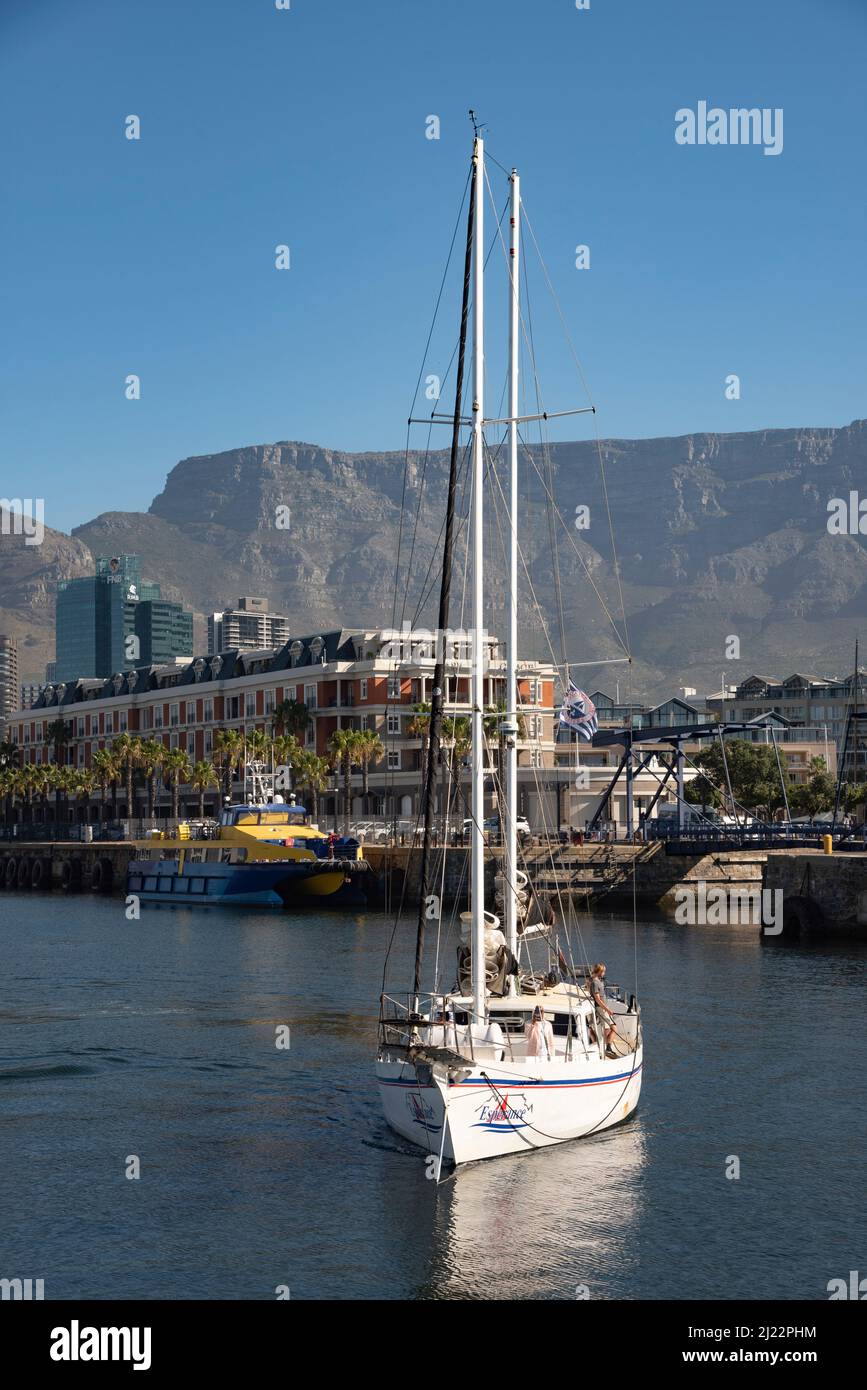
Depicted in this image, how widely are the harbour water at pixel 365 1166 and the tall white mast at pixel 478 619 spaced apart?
493 cm

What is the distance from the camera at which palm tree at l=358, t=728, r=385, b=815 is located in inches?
5113

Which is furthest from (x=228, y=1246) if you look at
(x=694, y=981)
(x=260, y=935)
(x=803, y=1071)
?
(x=260, y=935)

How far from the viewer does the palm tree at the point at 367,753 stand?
5113 inches

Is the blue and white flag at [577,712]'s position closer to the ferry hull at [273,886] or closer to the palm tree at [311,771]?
the ferry hull at [273,886]

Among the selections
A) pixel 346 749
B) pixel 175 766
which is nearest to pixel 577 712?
pixel 346 749

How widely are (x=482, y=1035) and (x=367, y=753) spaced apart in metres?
97.9

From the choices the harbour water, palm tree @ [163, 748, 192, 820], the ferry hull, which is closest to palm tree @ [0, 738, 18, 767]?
palm tree @ [163, 748, 192, 820]

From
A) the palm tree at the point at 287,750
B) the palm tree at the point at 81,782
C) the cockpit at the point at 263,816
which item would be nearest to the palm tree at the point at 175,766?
the palm tree at the point at 81,782

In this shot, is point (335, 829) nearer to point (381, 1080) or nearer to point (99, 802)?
point (99, 802)

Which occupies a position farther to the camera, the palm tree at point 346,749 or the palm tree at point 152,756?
the palm tree at point 152,756

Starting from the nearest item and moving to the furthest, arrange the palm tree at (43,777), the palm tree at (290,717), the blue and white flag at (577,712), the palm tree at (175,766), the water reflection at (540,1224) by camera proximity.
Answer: the water reflection at (540,1224)
the blue and white flag at (577,712)
the palm tree at (290,717)
the palm tree at (175,766)
the palm tree at (43,777)

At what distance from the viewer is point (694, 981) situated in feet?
204

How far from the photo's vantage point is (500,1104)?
32469mm

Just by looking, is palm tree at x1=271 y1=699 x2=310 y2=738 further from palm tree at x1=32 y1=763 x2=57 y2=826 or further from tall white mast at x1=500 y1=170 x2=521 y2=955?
tall white mast at x1=500 y1=170 x2=521 y2=955
